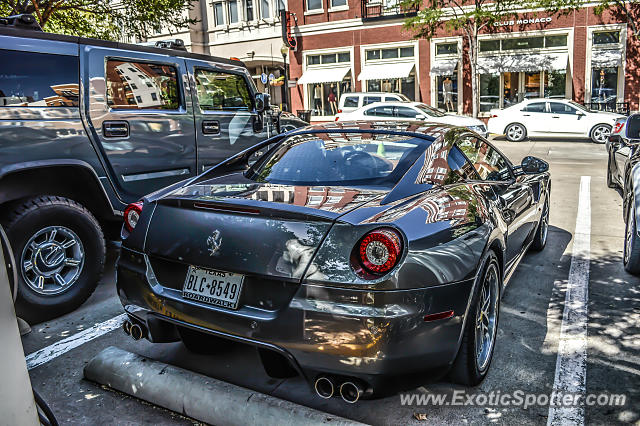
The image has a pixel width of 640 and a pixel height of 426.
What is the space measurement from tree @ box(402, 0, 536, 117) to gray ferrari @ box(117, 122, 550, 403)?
71.6 ft

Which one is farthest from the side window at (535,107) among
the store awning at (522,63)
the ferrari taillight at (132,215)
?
the ferrari taillight at (132,215)

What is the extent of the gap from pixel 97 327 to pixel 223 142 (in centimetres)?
264

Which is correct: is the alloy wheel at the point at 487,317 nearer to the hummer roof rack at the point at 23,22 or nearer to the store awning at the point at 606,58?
the hummer roof rack at the point at 23,22

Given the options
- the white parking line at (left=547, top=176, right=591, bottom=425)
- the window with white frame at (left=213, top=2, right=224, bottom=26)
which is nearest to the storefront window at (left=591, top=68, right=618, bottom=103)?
the white parking line at (left=547, top=176, right=591, bottom=425)

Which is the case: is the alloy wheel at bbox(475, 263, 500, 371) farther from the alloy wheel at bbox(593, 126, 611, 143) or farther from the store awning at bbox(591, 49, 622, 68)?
the store awning at bbox(591, 49, 622, 68)

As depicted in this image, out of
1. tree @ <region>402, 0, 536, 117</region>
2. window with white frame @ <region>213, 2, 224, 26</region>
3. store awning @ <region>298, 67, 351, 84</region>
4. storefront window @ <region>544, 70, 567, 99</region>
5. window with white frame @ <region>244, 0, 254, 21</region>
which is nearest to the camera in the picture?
tree @ <region>402, 0, 536, 117</region>

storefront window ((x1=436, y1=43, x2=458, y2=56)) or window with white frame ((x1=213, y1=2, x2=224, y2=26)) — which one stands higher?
window with white frame ((x1=213, y1=2, x2=224, y2=26))

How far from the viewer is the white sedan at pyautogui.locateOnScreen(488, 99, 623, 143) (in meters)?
18.2

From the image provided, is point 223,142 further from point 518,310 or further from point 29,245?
point 518,310

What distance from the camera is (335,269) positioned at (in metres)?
2.47

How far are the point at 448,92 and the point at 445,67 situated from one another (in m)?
1.23

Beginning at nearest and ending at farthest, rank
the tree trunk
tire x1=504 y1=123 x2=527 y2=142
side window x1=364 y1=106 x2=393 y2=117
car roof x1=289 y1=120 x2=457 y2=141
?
1. car roof x1=289 y1=120 x2=457 y2=141
2. side window x1=364 y1=106 x2=393 y2=117
3. tire x1=504 y1=123 x2=527 y2=142
4. the tree trunk

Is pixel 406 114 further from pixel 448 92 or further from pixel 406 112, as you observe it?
pixel 448 92

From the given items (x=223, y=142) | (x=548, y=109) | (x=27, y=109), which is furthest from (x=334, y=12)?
(x=27, y=109)
